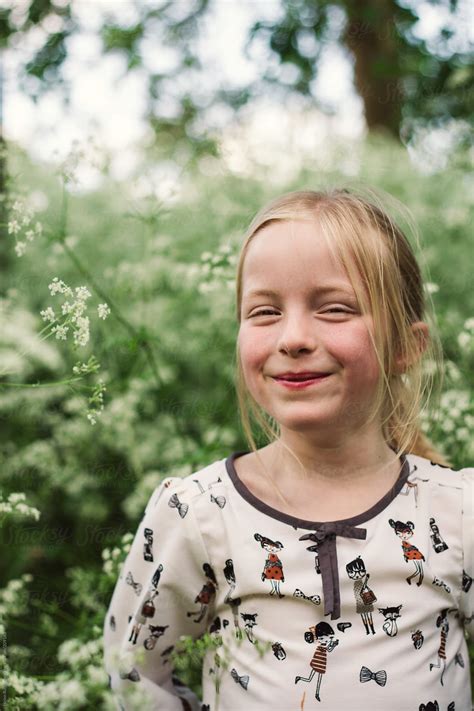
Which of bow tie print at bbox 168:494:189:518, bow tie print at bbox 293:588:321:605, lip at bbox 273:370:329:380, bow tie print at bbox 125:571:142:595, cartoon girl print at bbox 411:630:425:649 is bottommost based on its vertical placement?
cartoon girl print at bbox 411:630:425:649

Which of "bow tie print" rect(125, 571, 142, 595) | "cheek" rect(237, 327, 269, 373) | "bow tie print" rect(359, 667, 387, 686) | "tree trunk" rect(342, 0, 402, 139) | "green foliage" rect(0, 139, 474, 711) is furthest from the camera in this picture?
"tree trunk" rect(342, 0, 402, 139)

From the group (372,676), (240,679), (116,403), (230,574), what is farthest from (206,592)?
(116,403)

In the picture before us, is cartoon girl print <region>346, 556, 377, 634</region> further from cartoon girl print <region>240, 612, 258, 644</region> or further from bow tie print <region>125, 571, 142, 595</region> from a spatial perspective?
bow tie print <region>125, 571, 142, 595</region>

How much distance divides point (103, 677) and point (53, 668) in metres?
0.82

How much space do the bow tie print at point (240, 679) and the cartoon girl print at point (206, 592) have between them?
0.54 ft

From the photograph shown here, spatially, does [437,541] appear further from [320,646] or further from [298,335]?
[298,335]

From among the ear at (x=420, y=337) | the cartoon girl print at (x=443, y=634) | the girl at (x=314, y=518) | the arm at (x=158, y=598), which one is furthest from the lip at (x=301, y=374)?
the cartoon girl print at (x=443, y=634)

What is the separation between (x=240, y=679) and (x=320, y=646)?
0.21 meters

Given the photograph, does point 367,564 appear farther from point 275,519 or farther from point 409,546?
point 275,519

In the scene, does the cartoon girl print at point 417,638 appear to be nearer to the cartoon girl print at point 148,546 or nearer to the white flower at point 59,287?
the cartoon girl print at point 148,546

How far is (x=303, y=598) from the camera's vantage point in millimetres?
1566

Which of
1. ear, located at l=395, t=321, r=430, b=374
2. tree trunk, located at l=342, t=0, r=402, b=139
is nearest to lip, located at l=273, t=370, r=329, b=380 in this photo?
ear, located at l=395, t=321, r=430, b=374

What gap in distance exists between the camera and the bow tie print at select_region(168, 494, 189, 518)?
5.52 feet

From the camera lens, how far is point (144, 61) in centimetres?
503
